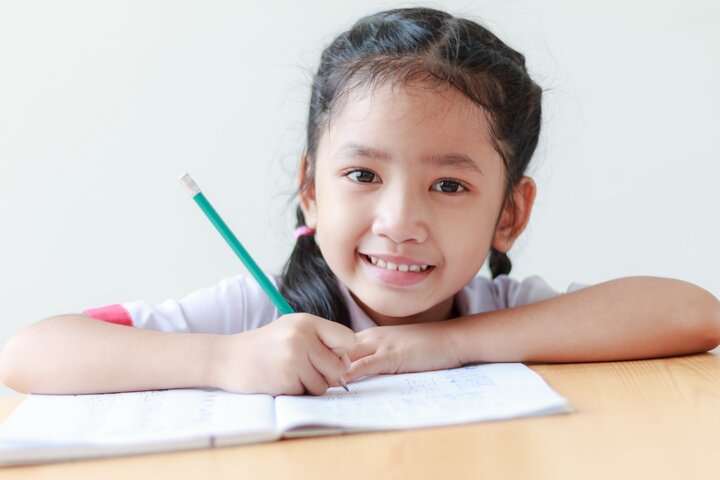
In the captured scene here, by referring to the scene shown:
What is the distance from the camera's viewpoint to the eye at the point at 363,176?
1080mm

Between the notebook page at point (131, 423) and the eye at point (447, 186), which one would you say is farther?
the eye at point (447, 186)

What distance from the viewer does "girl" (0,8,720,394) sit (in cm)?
92

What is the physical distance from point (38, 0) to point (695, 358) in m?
1.53

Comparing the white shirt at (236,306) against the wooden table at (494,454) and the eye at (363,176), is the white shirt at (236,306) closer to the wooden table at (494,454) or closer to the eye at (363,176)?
the eye at (363,176)

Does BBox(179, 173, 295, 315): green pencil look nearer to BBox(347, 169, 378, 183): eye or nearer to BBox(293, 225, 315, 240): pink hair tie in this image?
BBox(347, 169, 378, 183): eye

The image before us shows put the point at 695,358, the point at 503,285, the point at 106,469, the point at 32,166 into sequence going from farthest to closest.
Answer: the point at 32,166
the point at 503,285
the point at 695,358
the point at 106,469

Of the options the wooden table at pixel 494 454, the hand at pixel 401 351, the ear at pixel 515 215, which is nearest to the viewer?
the wooden table at pixel 494 454

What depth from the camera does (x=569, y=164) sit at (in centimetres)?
203

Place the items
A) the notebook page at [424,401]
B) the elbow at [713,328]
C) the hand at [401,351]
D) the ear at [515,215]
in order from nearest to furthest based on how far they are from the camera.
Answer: the notebook page at [424,401] < the hand at [401,351] < the elbow at [713,328] < the ear at [515,215]

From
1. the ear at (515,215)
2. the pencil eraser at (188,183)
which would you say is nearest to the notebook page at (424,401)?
the pencil eraser at (188,183)

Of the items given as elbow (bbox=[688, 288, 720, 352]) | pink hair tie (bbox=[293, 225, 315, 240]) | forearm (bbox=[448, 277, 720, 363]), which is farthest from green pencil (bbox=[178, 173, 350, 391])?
elbow (bbox=[688, 288, 720, 352])

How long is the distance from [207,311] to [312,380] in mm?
430

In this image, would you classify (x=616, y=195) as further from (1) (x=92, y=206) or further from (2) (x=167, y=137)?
(1) (x=92, y=206)

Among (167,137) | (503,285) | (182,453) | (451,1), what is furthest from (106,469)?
(451,1)
